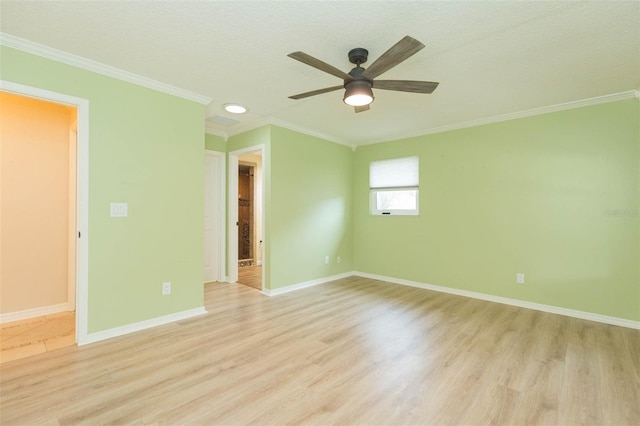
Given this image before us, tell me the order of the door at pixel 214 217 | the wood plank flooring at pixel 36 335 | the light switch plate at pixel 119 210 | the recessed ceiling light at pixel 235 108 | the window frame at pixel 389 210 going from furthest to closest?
the door at pixel 214 217 → the window frame at pixel 389 210 → the recessed ceiling light at pixel 235 108 → the light switch plate at pixel 119 210 → the wood plank flooring at pixel 36 335

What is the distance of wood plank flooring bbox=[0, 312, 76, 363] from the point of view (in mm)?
2439

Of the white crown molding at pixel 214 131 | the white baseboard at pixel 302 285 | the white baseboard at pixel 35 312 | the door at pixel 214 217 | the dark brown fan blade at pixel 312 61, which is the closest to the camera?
the dark brown fan blade at pixel 312 61

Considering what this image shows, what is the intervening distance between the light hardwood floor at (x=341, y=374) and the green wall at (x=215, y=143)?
9.02 feet

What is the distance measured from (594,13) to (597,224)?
241 cm

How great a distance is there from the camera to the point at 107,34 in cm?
215

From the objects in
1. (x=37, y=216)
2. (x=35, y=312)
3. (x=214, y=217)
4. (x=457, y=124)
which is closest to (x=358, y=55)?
(x=457, y=124)

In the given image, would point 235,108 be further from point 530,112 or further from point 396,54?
point 530,112

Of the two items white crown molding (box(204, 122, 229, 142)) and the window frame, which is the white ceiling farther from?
the window frame

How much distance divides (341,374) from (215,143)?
13.3 feet

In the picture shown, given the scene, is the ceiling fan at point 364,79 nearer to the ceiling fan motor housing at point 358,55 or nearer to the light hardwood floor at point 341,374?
the ceiling fan motor housing at point 358,55

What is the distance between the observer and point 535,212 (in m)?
3.63

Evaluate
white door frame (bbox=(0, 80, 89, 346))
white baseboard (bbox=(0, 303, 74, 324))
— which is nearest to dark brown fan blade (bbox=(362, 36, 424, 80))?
white door frame (bbox=(0, 80, 89, 346))

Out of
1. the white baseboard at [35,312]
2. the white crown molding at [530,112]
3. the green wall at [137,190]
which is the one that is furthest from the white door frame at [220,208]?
the white crown molding at [530,112]

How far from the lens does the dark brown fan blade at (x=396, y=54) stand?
1713 mm
